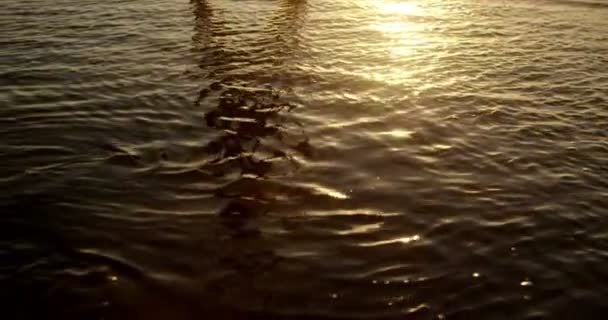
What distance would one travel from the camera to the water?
5.78 metres

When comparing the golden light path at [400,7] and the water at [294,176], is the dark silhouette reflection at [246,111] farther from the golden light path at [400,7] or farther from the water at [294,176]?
the golden light path at [400,7]

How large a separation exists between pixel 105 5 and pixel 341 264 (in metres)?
13.4

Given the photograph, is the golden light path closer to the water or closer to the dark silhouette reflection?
the water

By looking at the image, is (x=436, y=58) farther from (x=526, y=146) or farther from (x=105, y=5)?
(x=105, y=5)

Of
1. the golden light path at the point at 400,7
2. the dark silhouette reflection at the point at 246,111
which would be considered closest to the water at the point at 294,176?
the dark silhouette reflection at the point at 246,111

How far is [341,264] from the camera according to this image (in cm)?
618

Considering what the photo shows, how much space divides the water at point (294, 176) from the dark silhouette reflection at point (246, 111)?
0.16 ft

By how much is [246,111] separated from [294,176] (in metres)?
2.49

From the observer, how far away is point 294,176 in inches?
311

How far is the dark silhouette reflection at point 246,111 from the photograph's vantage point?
24.5 feet

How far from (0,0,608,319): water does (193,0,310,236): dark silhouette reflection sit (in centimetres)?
5

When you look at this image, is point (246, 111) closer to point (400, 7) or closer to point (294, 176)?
point (294, 176)

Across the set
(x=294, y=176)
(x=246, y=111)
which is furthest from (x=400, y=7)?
(x=294, y=176)

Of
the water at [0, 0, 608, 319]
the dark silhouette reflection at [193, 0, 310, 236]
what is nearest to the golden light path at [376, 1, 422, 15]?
the water at [0, 0, 608, 319]
